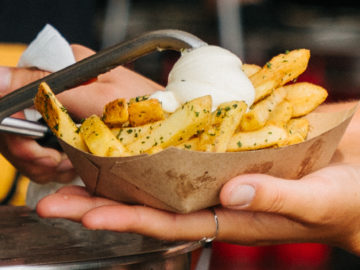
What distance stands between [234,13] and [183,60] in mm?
3319

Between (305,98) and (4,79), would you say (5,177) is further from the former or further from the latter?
(305,98)

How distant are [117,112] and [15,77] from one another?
0.57 m

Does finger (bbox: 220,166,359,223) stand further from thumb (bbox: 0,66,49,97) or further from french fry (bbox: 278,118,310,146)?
thumb (bbox: 0,66,49,97)

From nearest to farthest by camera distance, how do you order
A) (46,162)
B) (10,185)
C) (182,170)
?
(182,170) < (46,162) < (10,185)

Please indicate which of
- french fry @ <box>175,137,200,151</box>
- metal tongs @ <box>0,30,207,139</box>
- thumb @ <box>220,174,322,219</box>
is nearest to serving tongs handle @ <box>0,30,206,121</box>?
metal tongs @ <box>0,30,207,139</box>

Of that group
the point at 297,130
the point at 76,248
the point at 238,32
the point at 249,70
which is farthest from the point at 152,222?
the point at 238,32

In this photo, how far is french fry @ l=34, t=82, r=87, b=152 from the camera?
1.08m

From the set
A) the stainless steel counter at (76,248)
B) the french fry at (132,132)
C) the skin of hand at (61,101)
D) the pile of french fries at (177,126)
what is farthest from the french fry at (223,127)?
the skin of hand at (61,101)

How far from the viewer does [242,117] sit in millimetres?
1121

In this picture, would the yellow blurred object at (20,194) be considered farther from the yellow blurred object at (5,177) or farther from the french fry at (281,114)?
the french fry at (281,114)

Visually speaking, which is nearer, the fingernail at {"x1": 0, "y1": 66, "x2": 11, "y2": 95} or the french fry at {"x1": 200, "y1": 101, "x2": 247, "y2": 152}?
the french fry at {"x1": 200, "y1": 101, "x2": 247, "y2": 152}

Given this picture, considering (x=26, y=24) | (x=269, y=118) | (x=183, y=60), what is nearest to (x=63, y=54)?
(x=183, y=60)

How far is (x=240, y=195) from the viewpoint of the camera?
1.02 m

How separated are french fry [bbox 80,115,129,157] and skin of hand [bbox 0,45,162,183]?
51 centimetres
